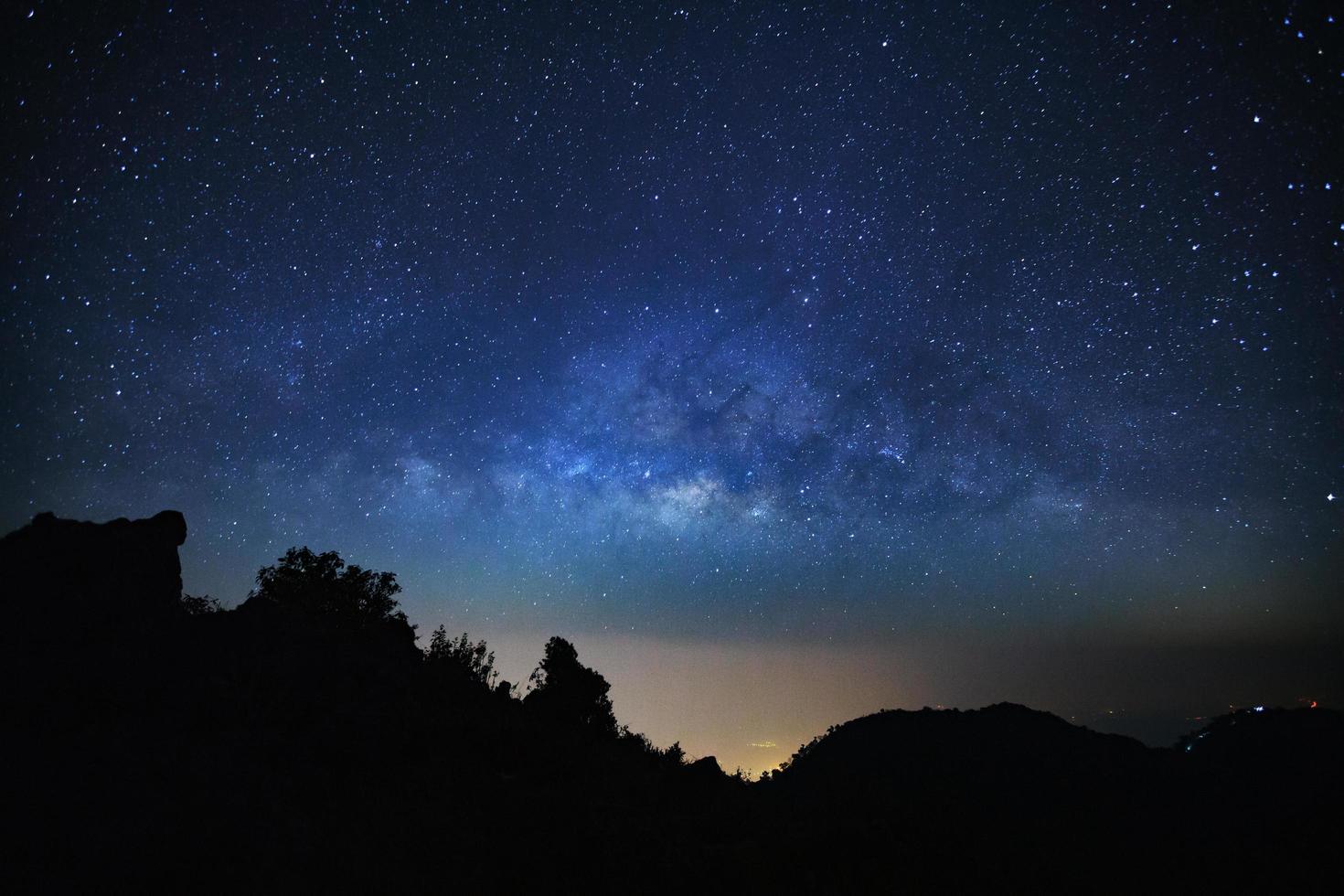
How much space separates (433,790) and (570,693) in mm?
8163

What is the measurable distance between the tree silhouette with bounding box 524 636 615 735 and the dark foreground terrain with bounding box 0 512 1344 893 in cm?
127

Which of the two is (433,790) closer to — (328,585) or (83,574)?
(83,574)

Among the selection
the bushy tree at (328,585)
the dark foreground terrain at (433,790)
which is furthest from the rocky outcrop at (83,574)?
the bushy tree at (328,585)

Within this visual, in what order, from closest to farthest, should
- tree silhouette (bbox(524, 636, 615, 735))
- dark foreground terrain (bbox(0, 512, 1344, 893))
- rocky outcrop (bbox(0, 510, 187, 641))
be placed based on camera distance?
1. dark foreground terrain (bbox(0, 512, 1344, 893))
2. rocky outcrop (bbox(0, 510, 187, 641))
3. tree silhouette (bbox(524, 636, 615, 735))

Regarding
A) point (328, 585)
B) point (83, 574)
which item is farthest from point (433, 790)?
point (328, 585)

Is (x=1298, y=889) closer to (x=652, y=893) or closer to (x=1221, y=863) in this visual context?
(x=1221, y=863)

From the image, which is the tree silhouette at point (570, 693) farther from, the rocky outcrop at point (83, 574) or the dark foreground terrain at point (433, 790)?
the rocky outcrop at point (83, 574)

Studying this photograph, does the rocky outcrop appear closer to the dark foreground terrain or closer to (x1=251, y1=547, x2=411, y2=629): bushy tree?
the dark foreground terrain

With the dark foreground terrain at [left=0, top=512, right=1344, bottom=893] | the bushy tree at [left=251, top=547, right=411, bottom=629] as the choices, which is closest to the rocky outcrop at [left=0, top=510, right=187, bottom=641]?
the dark foreground terrain at [left=0, top=512, right=1344, bottom=893]

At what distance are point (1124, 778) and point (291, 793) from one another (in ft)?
54.4

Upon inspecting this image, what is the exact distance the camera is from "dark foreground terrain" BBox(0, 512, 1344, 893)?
711 cm

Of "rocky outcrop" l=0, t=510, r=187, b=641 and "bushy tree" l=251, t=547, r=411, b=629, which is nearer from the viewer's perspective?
"rocky outcrop" l=0, t=510, r=187, b=641

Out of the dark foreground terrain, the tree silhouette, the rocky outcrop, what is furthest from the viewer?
the tree silhouette

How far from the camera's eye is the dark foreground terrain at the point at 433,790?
711 centimetres
